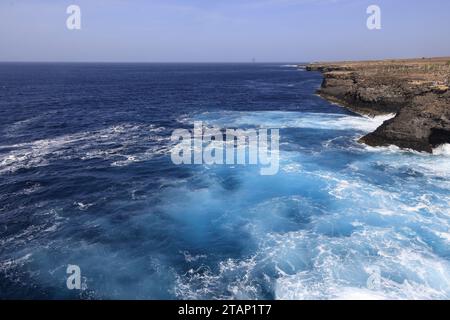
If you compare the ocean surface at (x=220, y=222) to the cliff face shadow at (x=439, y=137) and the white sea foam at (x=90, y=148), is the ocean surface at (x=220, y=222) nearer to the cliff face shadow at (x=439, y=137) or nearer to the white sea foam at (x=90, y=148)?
the white sea foam at (x=90, y=148)

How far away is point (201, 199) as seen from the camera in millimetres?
34875

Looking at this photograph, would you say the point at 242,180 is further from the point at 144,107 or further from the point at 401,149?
the point at 144,107

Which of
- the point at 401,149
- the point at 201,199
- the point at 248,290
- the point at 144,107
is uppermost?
the point at 144,107

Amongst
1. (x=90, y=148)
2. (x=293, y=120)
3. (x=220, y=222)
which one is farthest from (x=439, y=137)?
(x=90, y=148)

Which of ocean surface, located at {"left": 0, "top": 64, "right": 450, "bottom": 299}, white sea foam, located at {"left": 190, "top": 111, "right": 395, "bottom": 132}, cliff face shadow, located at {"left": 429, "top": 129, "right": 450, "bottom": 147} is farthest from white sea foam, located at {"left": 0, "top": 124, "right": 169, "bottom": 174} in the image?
cliff face shadow, located at {"left": 429, "top": 129, "right": 450, "bottom": 147}

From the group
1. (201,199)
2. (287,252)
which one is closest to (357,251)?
(287,252)

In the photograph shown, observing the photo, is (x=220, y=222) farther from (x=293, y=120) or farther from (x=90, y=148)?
(x=293, y=120)

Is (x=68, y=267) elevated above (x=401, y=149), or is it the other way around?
(x=401, y=149)

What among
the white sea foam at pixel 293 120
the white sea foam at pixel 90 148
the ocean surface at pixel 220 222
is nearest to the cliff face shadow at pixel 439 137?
the ocean surface at pixel 220 222

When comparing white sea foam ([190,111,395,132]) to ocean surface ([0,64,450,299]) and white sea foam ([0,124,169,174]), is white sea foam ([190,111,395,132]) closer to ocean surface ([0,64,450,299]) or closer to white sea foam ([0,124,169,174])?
ocean surface ([0,64,450,299])

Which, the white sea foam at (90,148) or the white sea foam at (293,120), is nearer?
the white sea foam at (90,148)

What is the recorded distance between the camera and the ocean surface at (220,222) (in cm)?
2283

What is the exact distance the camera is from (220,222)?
1208 inches
